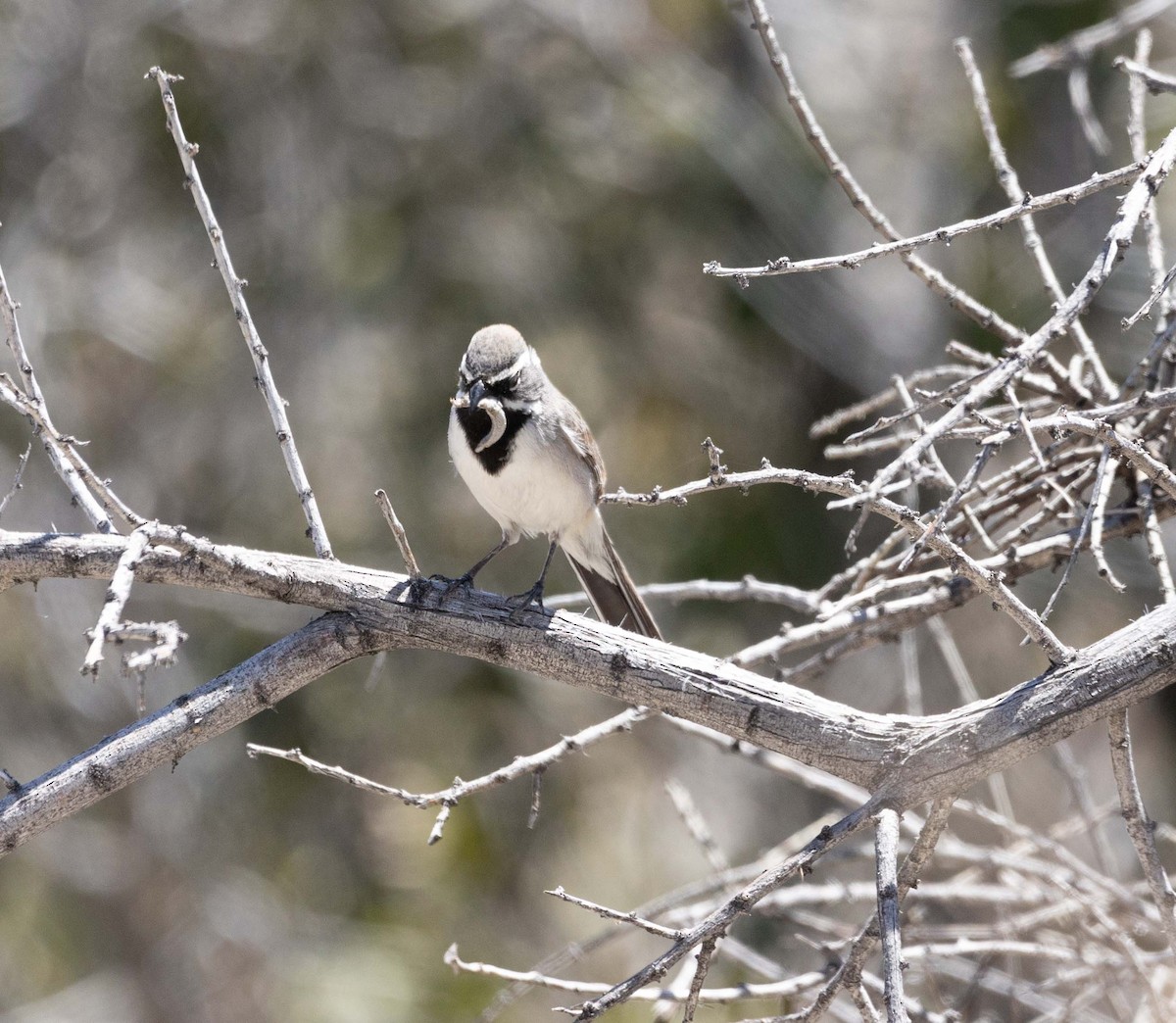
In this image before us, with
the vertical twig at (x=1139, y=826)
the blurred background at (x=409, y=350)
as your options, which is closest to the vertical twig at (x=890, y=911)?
the vertical twig at (x=1139, y=826)

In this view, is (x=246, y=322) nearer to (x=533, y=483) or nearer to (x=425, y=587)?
(x=425, y=587)

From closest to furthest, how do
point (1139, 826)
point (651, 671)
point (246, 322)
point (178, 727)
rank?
point (1139, 826), point (178, 727), point (651, 671), point (246, 322)

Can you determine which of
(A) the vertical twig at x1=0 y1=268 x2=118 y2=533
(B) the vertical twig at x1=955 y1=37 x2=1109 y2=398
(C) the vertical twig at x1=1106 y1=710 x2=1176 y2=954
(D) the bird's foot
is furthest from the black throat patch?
(C) the vertical twig at x1=1106 y1=710 x2=1176 y2=954

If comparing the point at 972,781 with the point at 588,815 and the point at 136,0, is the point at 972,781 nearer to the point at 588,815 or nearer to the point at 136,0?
the point at 588,815

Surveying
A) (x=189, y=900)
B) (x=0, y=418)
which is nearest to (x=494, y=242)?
Answer: (x=0, y=418)

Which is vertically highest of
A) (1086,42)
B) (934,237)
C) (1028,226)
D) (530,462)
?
(1086,42)

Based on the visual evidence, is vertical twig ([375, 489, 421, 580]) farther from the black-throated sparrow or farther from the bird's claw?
the black-throated sparrow

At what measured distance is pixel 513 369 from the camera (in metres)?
4.12

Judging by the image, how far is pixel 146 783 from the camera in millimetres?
8211

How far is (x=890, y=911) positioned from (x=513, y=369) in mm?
2370

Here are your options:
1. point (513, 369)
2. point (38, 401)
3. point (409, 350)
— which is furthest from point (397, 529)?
point (409, 350)

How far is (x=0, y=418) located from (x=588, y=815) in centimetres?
468

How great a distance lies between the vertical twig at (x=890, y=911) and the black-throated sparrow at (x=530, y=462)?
62.3 inches

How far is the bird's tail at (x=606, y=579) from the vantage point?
4.45 meters
